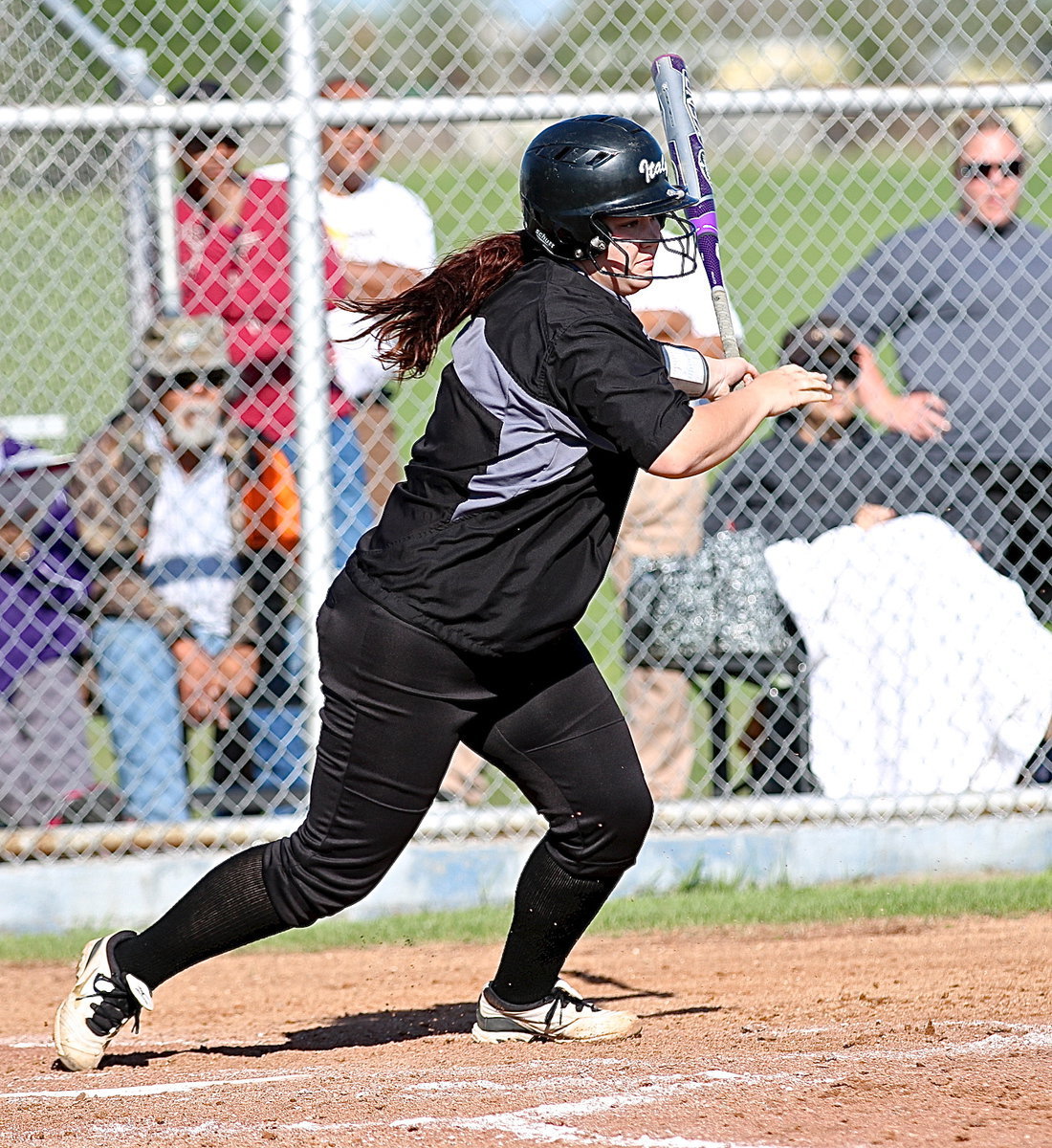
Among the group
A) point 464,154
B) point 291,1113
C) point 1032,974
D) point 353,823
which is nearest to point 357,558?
point 353,823

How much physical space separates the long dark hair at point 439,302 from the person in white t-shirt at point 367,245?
2.00 meters

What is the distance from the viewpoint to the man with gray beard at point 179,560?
5.44 m

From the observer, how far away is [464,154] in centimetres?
891

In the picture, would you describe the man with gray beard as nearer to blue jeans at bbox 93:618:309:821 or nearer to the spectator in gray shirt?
blue jeans at bbox 93:618:309:821

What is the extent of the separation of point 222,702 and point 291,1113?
110 inches

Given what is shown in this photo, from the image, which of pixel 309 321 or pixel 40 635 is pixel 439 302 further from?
pixel 40 635

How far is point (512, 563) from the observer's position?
317 cm

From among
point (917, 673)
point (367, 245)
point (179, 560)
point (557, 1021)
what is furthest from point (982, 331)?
point (557, 1021)

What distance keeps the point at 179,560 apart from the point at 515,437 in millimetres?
2810

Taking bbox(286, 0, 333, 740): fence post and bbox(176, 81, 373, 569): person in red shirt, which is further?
bbox(176, 81, 373, 569): person in red shirt

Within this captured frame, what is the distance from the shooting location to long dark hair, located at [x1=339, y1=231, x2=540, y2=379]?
330 cm

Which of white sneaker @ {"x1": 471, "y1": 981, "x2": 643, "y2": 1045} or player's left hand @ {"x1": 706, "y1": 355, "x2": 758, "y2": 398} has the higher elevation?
player's left hand @ {"x1": 706, "y1": 355, "x2": 758, "y2": 398}

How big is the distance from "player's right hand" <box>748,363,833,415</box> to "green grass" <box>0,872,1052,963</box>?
8.01 ft

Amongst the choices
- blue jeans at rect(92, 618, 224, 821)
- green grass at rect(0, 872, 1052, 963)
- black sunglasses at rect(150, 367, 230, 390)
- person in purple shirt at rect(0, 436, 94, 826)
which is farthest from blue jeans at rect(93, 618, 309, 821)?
black sunglasses at rect(150, 367, 230, 390)
